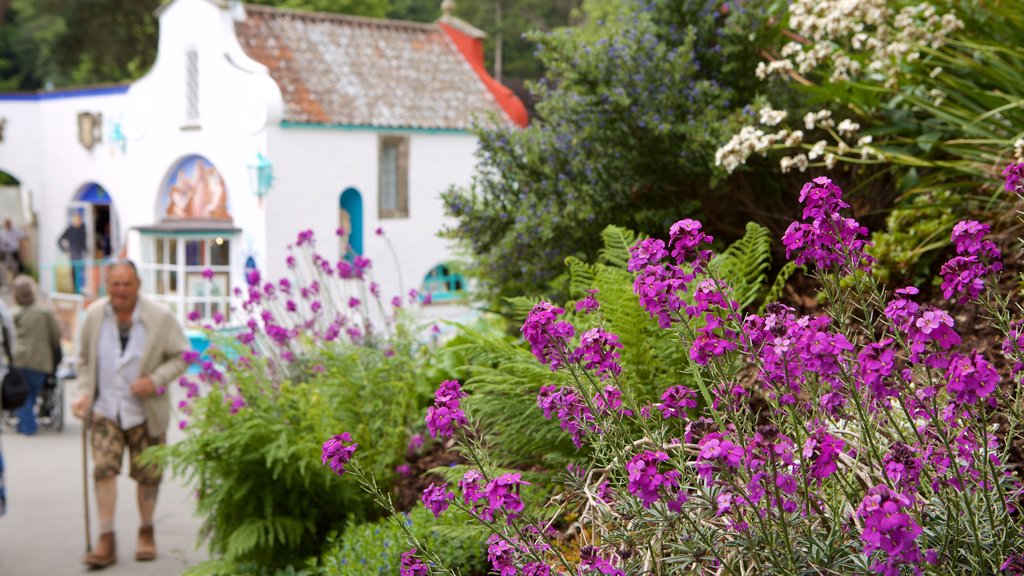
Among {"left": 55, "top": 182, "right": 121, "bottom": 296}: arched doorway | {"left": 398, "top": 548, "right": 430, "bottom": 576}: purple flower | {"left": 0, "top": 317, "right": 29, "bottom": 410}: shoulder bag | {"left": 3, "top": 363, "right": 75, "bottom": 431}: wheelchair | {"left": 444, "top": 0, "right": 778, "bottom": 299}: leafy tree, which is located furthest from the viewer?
{"left": 55, "top": 182, "right": 121, "bottom": 296}: arched doorway

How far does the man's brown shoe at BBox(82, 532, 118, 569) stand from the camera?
7.00 meters

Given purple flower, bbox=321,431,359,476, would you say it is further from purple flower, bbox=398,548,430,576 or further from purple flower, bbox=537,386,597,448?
purple flower, bbox=537,386,597,448

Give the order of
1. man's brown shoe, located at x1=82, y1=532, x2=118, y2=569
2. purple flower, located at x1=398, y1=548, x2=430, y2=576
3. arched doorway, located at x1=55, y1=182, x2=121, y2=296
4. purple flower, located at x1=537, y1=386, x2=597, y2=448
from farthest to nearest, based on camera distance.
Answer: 1. arched doorway, located at x1=55, y1=182, x2=121, y2=296
2. man's brown shoe, located at x1=82, y1=532, x2=118, y2=569
3. purple flower, located at x1=537, y1=386, x2=597, y2=448
4. purple flower, located at x1=398, y1=548, x2=430, y2=576

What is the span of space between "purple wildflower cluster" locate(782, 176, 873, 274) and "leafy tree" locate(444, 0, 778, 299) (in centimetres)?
364

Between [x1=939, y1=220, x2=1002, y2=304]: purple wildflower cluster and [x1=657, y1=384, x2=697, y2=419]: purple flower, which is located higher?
[x1=939, y1=220, x2=1002, y2=304]: purple wildflower cluster

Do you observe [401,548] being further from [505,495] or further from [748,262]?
[505,495]

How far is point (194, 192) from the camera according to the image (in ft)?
68.3

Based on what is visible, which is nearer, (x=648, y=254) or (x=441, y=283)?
(x=648, y=254)

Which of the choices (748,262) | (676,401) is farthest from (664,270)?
(748,262)

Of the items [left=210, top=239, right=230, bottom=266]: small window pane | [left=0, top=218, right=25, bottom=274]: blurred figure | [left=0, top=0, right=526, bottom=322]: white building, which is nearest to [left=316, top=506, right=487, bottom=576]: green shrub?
[left=0, top=0, right=526, bottom=322]: white building

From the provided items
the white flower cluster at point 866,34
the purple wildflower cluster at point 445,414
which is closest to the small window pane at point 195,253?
the white flower cluster at point 866,34

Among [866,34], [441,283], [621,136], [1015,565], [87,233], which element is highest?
[866,34]

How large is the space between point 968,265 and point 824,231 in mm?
255

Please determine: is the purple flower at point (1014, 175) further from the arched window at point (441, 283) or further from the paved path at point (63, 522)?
the arched window at point (441, 283)
